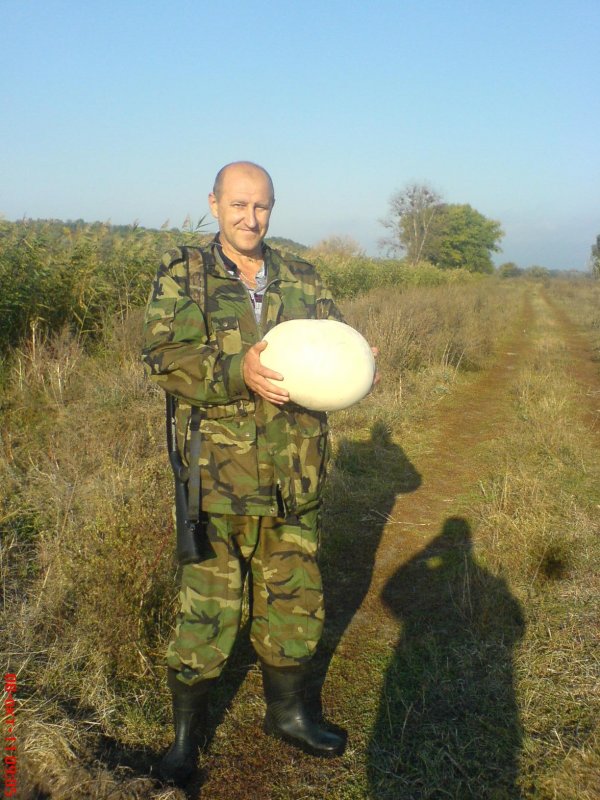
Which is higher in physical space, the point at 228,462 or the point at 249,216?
the point at 249,216

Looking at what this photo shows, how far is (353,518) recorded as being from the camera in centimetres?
446

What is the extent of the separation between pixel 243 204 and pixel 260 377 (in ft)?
2.30

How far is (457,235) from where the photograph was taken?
4878 cm

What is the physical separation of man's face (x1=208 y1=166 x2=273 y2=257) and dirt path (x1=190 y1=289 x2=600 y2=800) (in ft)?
6.33

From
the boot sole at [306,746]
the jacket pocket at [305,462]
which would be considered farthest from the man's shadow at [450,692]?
the jacket pocket at [305,462]

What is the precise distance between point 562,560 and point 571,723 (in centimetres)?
131

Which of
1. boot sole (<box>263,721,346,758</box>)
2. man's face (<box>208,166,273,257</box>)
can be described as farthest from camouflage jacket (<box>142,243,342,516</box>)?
boot sole (<box>263,721,346,758</box>)

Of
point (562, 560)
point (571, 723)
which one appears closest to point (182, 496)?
point (571, 723)

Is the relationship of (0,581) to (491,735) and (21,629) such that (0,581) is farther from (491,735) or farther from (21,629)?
(491,735)

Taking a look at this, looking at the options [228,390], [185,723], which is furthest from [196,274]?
[185,723]

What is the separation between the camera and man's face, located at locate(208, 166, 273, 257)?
86.5 inches

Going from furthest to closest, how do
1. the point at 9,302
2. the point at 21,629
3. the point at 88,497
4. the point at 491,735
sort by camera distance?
1. the point at 9,302
2. the point at 88,497
3. the point at 21,629
4. the point at 491,735

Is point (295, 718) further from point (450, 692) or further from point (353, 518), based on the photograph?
point (353, 518)

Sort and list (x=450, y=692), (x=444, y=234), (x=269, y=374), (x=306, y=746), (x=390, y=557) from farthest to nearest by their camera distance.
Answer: (x=444, y=234) < (x=390, y=557) < (x=450, y=692) < (x=306, y=746) < (x=269, y=374)
